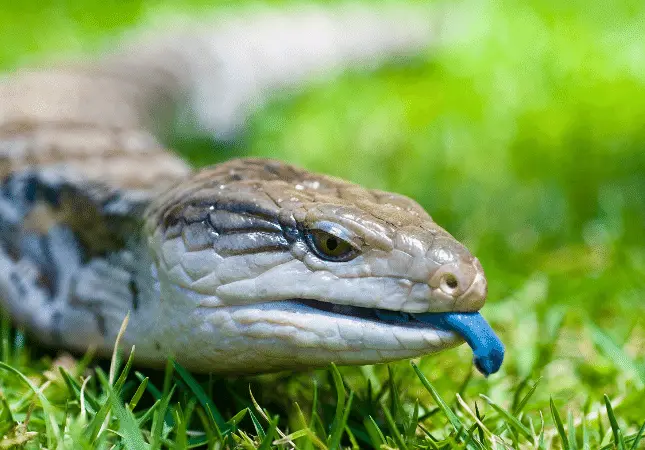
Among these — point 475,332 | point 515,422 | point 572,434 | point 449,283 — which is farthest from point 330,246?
point 572,434

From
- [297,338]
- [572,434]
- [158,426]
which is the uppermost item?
[297,338]

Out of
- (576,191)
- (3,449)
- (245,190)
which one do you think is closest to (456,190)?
(576,191)

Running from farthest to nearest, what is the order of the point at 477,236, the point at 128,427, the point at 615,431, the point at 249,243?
the point at 477,236, the point at 249,243, the point at 615,431, the point at 128,427

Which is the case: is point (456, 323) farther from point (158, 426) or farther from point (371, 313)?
point (158, 426)

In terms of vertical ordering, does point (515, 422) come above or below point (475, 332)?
below

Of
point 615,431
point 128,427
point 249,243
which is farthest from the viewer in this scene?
point 249,243

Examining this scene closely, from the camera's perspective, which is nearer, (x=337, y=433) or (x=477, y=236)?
(x=337, y=433)
